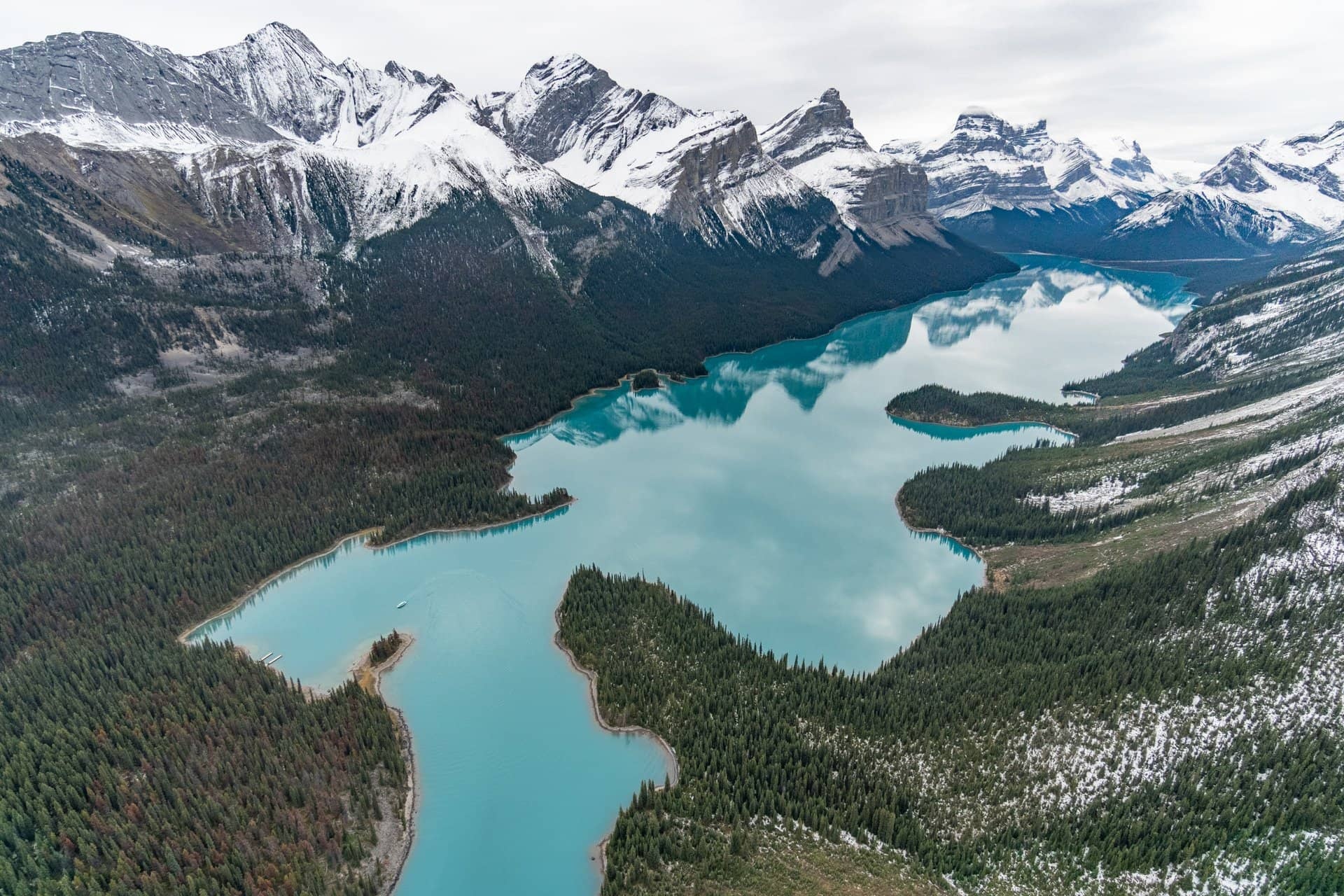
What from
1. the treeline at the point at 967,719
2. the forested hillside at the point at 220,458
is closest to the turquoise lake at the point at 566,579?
the treeline at the point at 967,719

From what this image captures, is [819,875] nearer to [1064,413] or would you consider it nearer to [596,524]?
[596,524]

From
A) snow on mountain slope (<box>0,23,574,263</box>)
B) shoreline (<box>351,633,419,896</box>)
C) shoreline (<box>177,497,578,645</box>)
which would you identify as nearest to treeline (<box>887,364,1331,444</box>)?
shoreline (<box>177,497,578,645</box>)

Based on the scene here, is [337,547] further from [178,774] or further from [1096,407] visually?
[1096,407]

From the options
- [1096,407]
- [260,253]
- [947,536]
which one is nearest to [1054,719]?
[947,536]

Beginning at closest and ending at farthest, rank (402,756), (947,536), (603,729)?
(402,756)
(603,729)
(947,536)

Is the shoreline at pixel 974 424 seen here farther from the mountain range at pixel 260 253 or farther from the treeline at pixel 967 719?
the treeline at pixel 967 719

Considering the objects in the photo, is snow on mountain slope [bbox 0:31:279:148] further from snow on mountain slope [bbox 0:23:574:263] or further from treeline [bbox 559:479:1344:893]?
treeline [bbox 559:479:1344:893]
